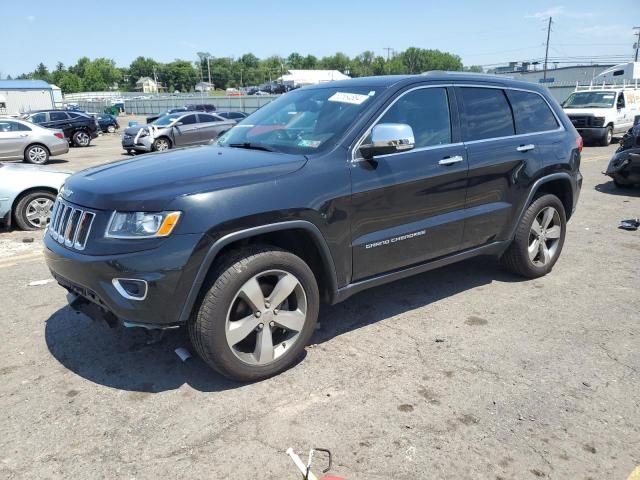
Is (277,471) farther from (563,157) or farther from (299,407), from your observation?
(563,157)

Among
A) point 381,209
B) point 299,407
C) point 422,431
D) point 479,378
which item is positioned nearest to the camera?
point 422,431

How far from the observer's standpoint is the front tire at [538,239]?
479 centimetres

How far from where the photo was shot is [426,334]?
3957 mm

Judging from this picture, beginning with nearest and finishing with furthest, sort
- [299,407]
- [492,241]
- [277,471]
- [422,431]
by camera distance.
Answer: [277,471], [422,431], [299,407], [492,241]

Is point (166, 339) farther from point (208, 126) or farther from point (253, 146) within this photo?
point (208, 126)

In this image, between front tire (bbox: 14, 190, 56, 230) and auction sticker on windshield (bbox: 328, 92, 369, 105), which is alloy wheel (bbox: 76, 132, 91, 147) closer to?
front tire (bbox: 14, 190, 56, 230)

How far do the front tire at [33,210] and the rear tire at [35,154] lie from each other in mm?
10561

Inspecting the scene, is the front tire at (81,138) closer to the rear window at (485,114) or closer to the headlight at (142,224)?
the rear window at (485,114)

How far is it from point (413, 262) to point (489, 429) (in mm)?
1422

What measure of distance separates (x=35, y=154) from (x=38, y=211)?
10867mm

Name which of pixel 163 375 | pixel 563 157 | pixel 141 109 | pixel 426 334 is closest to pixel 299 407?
pixel 163 375

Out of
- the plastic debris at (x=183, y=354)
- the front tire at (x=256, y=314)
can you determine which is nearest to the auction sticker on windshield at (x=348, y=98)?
the front tire at (x=256, y=314)

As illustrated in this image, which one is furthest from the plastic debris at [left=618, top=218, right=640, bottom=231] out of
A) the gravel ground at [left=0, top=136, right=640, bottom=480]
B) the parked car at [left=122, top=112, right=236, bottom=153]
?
the parked car at [left=122, top=112, right=236, bottom=153]

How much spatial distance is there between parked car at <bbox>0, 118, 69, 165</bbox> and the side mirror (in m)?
16.0
